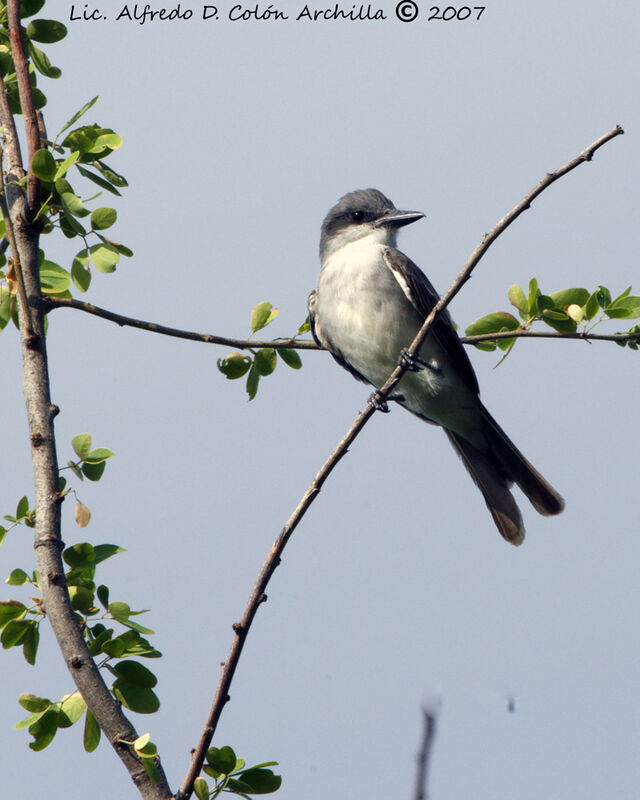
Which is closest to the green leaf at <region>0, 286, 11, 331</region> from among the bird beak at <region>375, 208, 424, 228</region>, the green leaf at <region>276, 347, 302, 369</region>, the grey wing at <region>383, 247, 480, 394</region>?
the green leaf at <region>276, 347, 302, 369</region>

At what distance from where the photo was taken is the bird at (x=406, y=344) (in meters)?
5.84

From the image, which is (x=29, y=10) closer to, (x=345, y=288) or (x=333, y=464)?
(x=333, y=464)

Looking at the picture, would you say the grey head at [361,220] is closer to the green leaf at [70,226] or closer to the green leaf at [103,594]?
the green leaf at [70,226]

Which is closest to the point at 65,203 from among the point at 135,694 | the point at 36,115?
the point at 36,115

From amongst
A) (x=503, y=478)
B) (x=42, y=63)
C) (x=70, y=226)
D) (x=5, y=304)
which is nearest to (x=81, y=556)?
(x=5, y=304)

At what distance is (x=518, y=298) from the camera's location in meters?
3.74

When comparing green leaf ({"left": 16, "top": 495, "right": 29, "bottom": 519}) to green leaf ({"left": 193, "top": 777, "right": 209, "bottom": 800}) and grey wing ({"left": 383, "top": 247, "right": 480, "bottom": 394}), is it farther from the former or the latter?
grey wing ({"left": 383, "top": 247, "right": 480, "bottom": 394})

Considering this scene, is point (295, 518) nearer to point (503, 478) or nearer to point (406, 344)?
point (406, 344)

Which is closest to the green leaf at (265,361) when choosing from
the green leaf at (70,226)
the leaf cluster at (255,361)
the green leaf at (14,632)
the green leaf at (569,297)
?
the leaf cluster at (255,361)

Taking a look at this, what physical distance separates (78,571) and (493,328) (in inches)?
77.4

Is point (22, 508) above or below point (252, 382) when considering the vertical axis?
below

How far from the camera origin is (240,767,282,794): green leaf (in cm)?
243

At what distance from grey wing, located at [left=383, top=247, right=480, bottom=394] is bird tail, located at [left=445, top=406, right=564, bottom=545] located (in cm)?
36

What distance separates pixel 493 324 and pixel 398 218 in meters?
2.64
